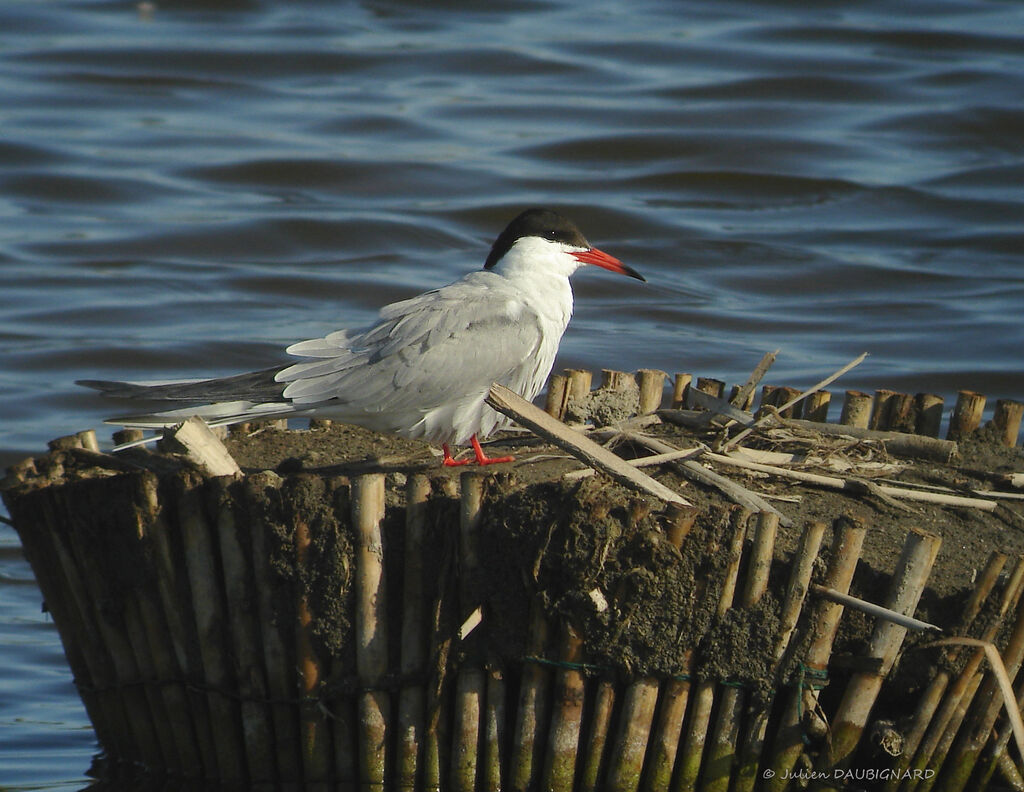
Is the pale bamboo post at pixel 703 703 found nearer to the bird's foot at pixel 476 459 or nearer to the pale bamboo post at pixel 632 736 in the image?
the pale bamboo post at pixel 632 736

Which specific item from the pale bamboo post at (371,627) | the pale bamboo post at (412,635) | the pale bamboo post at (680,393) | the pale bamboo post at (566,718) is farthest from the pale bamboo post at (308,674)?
the pale bamboo post at (680,393)

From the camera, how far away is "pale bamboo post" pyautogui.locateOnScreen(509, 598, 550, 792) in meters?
4.55

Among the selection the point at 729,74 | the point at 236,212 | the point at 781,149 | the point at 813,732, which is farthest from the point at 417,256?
the point at 813,732

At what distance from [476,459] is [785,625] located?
7.18 ft

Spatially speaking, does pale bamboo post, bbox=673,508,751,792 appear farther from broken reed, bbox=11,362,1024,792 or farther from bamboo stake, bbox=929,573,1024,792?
bamboo stake, bbox=929,573,1024,792

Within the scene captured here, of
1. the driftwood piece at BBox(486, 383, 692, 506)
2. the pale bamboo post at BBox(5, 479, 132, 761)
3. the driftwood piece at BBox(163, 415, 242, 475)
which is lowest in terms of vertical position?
the pale bamboo post at BBox(5, 479, 132, 761)

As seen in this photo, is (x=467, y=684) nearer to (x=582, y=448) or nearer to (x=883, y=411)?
(x=582, y=448)

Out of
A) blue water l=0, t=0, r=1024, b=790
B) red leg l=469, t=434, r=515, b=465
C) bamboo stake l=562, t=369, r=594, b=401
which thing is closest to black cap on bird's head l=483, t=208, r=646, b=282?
bamboo stake l=562, t=369, r=594, b=401

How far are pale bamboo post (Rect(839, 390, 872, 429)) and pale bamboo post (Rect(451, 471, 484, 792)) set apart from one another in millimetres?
2631

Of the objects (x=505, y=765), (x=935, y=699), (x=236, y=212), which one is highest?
(x=935, y=699)

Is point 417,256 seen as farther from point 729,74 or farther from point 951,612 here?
point 951,612

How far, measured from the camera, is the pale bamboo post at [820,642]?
4.42m

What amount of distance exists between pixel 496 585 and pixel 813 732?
3.67 feet

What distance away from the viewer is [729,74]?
19.0 metres
